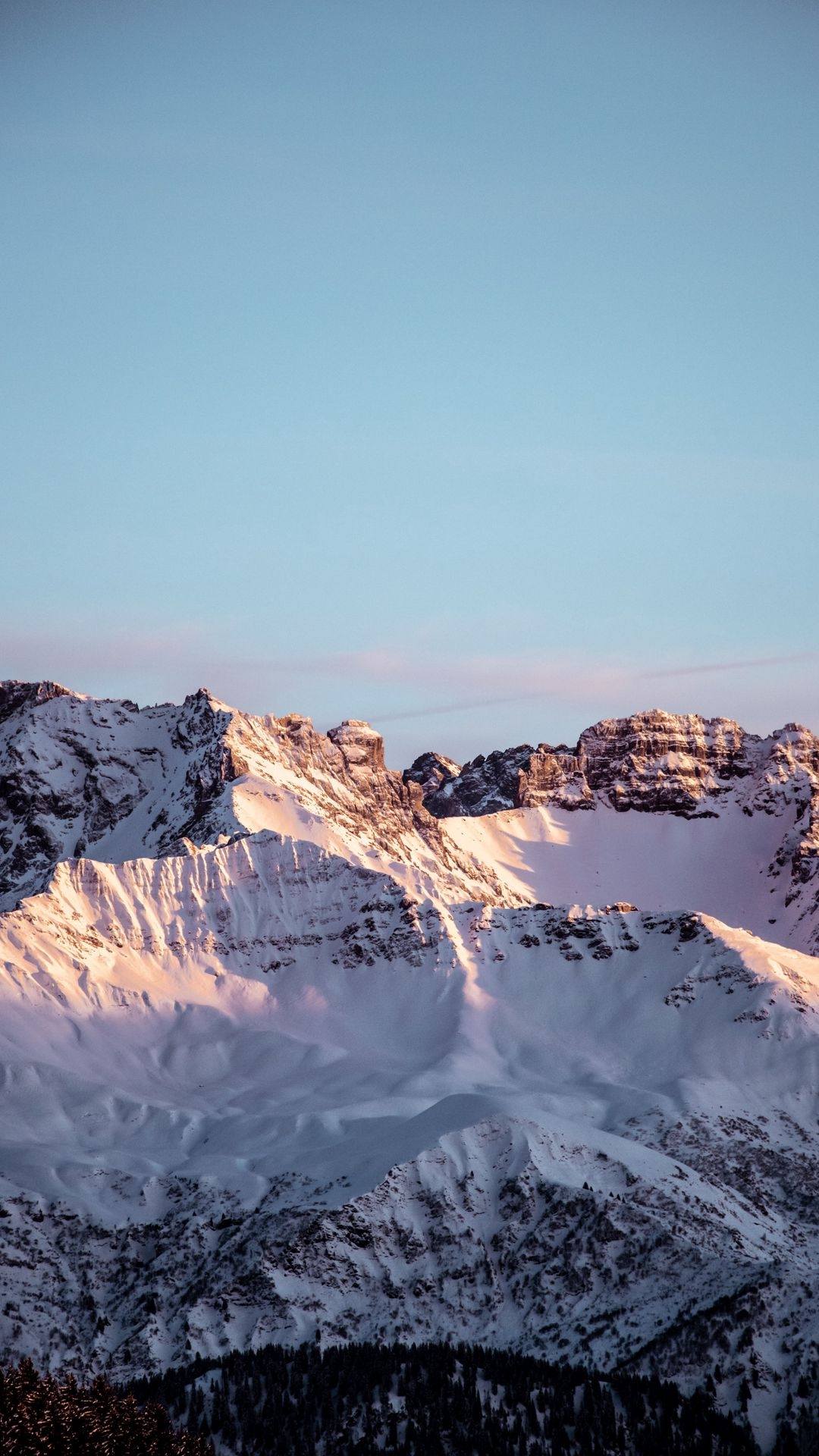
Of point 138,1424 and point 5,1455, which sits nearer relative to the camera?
point 5,1455

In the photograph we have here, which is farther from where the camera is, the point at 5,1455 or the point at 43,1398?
the point at 43,1398

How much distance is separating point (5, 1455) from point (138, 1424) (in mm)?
19847

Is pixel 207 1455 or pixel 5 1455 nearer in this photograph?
pixel 5 1455

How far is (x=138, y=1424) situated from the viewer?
651 feet

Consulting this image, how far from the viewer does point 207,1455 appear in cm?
19988

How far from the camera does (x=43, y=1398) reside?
640ft

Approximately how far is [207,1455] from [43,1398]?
17.2m

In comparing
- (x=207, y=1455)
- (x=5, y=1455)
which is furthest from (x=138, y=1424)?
(x=5, y=1455)

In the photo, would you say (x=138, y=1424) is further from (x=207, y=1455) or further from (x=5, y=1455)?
(x=5, y=1455)

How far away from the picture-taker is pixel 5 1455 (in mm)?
181125

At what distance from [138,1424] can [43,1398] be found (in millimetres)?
9715
